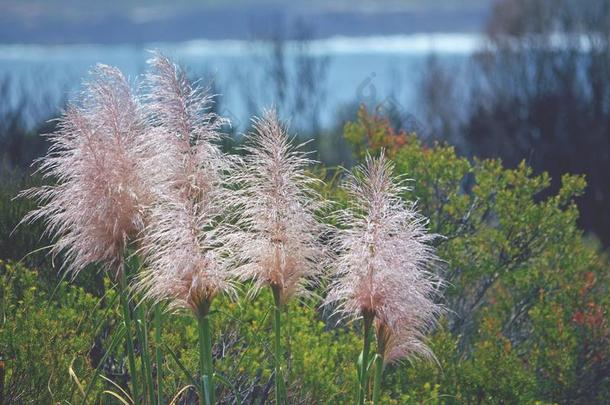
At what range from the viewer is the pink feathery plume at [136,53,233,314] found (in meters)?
3.71

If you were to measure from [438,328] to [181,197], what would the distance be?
4.19m

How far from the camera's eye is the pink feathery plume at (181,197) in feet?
12.2

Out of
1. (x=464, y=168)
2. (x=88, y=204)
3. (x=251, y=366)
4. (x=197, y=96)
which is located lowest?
(x=251, y=366)

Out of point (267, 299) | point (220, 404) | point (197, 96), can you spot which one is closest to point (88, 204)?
point (197, 96)

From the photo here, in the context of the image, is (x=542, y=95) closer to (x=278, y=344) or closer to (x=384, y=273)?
(x=278, y=344)

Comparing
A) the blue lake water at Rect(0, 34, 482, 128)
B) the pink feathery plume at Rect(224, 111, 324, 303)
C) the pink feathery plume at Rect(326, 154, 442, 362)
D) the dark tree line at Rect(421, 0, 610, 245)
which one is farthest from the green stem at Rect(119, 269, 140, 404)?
the dark tree line at Rect(421, 0, 610, 245)

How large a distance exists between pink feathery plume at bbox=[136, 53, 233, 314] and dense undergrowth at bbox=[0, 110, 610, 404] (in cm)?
163

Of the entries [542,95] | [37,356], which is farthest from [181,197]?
[542,95]

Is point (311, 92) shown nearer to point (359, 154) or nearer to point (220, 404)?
point (359, 154)

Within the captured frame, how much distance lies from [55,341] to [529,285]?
14.7 feet

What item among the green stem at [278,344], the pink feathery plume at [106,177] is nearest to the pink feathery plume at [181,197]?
the pink feathery plume at [106,177]

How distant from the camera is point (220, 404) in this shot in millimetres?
6098

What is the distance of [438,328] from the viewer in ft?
25.3

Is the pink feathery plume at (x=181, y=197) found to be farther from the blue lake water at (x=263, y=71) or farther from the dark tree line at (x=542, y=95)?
the dark tree line at (x=542, y=95)
